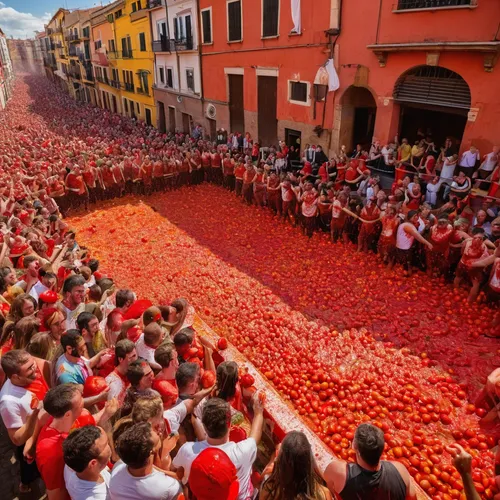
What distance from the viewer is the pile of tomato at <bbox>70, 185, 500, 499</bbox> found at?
4992 mm

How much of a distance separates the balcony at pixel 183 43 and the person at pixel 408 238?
21.9m

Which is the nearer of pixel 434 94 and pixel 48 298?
pixel 48 298

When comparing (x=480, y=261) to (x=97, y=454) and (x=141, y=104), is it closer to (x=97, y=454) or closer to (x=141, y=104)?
(x=97, y=454)

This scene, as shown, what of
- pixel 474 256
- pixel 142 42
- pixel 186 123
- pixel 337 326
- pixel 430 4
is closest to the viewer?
pixel 337 326

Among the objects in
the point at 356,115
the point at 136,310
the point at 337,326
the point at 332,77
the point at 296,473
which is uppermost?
the point at 332,77

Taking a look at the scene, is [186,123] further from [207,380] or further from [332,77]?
[207,380]

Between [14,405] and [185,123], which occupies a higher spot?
[14,405]

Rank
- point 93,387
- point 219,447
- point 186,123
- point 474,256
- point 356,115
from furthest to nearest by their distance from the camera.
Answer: point 186,123
point 356,115
point 474,256
point 93,387
point 219,447

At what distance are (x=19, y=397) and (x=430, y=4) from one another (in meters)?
14.1

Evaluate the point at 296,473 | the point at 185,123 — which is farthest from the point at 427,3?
the point at 185,123

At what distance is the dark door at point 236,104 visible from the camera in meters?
21.7

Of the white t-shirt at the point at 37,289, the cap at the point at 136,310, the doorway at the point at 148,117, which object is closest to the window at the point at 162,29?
the doorway at the point at 148,117

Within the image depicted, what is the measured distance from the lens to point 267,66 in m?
18.7

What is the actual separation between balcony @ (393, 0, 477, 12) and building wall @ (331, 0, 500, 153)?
13cm
